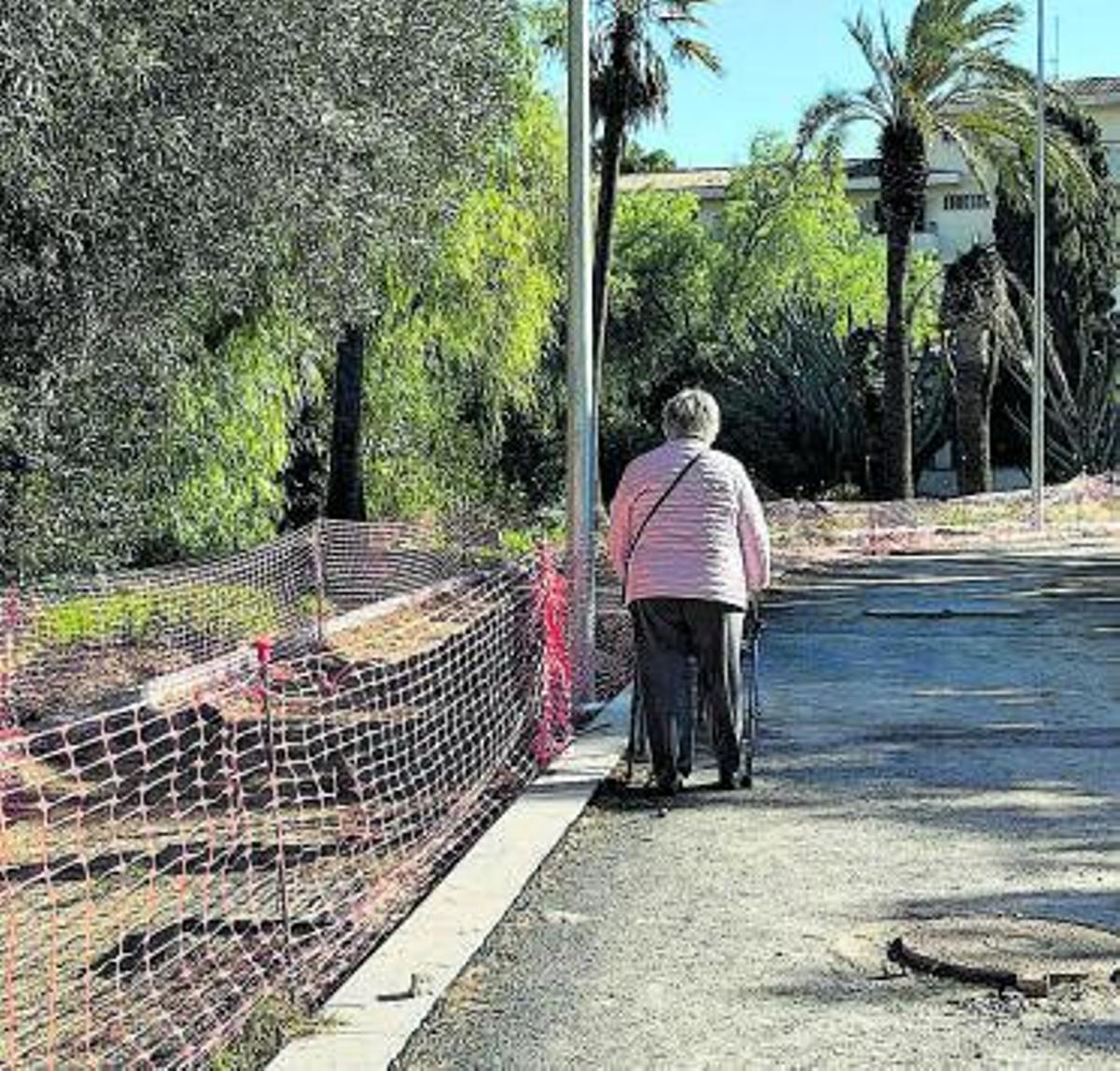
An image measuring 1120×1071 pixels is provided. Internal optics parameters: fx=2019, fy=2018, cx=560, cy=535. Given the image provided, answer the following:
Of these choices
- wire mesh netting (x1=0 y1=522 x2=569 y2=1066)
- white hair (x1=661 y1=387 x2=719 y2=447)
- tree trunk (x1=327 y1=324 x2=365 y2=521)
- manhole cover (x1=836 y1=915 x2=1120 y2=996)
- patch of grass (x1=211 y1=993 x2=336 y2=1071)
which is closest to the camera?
patch of grass (x1=211 y1=993 x2=336 y2=1071)

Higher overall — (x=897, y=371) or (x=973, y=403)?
(x=897, y=371)

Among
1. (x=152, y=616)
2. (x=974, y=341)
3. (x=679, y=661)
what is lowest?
(x=152, y=616)

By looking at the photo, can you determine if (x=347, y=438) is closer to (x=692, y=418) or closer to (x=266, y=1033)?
(x=692, y=418)

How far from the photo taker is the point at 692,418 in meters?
8.59

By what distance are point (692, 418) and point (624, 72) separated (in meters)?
20.1

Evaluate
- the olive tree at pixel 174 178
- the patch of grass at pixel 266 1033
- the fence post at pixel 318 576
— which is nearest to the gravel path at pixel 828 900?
the patch of grass at pixel 266 1033

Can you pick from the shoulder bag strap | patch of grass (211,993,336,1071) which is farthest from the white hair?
patch of grass (211,993,336,1071)

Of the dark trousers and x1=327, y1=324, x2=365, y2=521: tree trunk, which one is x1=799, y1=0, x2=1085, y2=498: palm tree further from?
the dark trousers

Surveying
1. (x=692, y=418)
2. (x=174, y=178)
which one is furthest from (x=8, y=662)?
(x=692, y=418)

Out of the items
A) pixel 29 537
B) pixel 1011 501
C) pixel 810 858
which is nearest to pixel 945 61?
pixel 1011 501

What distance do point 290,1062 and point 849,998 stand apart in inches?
62.6

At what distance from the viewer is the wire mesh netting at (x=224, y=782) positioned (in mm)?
6031

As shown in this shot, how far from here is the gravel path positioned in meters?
5.18

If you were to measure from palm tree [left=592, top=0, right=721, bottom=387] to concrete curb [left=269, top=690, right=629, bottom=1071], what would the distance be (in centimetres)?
1958
